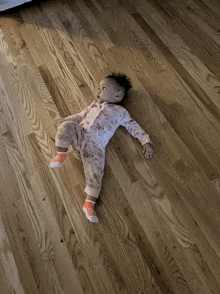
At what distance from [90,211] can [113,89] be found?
66cm

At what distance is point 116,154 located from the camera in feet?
3.97

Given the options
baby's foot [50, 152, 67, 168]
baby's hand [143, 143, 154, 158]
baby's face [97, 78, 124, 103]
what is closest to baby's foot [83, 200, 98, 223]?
baby's foot [50, 152, 67, 168]

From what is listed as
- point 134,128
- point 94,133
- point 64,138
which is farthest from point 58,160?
point 134,128

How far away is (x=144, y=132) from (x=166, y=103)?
0.89 feet

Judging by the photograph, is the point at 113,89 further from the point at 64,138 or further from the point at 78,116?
the point at 64,138

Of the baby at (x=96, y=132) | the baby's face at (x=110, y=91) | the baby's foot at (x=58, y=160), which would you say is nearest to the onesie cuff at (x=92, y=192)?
the baby at (x=96, y=132)

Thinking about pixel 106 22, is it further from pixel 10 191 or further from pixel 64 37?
pixel 10 191

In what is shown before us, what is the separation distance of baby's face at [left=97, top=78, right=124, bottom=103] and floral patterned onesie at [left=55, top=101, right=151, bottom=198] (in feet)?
0.11

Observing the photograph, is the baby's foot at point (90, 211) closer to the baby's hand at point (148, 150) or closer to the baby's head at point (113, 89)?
the baby's hand at point (148, 150)

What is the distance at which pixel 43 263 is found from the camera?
1.00 meters

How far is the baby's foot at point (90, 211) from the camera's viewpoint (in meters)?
1.03

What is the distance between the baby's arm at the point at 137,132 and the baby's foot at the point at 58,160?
0.37 metres

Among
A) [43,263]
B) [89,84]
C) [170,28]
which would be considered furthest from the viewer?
[170,28]

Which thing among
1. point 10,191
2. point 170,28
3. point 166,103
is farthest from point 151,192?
point 170,28
